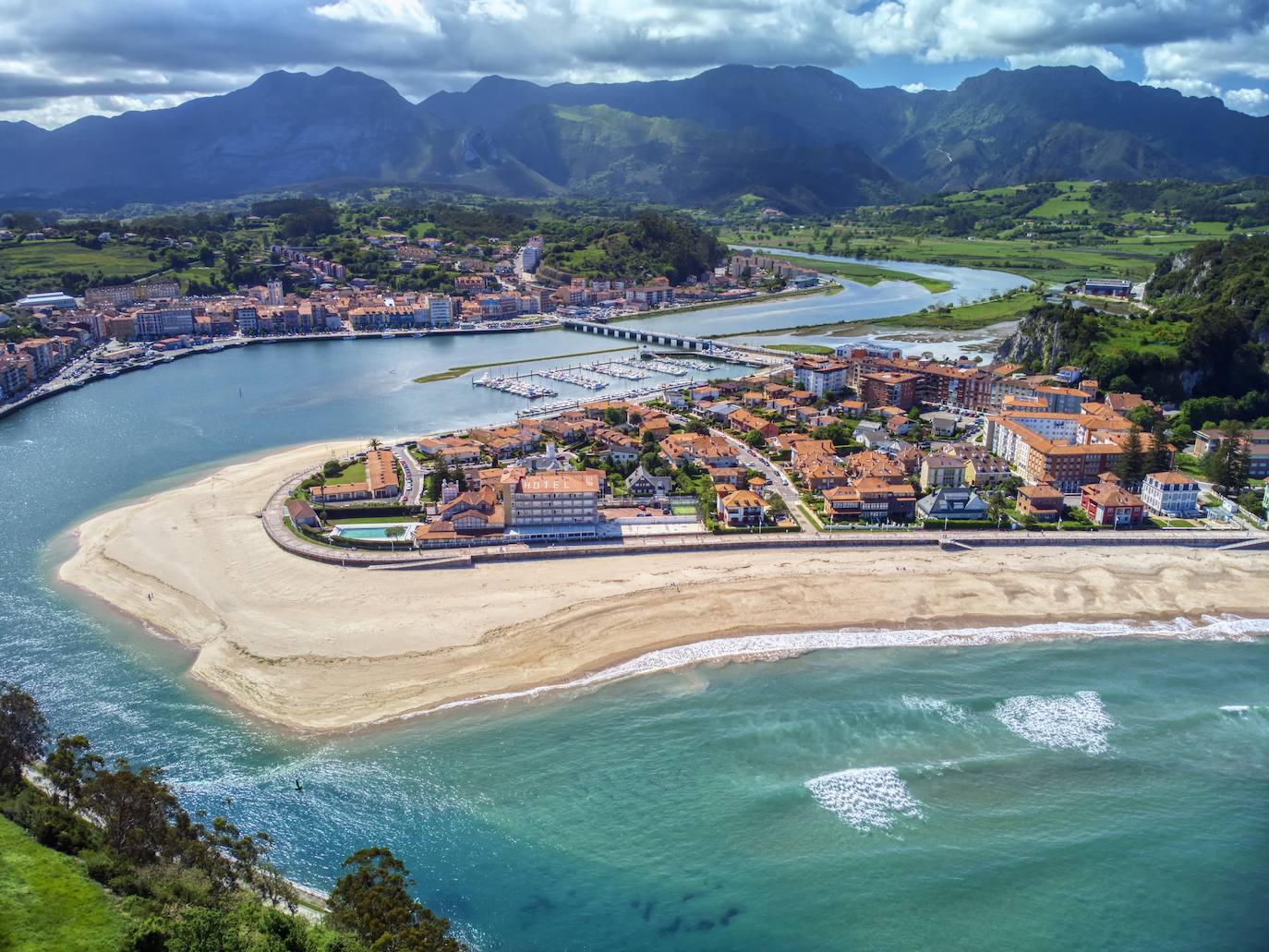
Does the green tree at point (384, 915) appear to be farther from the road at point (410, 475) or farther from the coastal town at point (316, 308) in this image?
the coastal town at point (316, 308)

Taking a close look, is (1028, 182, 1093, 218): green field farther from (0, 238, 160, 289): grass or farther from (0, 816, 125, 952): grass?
(0, 816, 125, 952): grass

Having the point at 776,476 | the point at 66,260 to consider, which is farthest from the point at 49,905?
the point at 66,260

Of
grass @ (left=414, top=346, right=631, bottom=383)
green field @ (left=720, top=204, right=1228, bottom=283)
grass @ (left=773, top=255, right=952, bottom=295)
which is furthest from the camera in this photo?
green field @ (left=720, top=204, right=1228, bottom=283)

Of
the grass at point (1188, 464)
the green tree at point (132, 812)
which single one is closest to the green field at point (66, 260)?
the green tree at point (132, 812)

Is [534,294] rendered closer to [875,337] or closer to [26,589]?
[875,337]

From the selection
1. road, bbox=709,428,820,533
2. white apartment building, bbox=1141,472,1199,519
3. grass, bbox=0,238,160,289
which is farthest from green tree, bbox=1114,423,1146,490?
grass, bbox=0,238,160,289

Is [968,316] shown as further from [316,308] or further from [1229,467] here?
[316,308]
